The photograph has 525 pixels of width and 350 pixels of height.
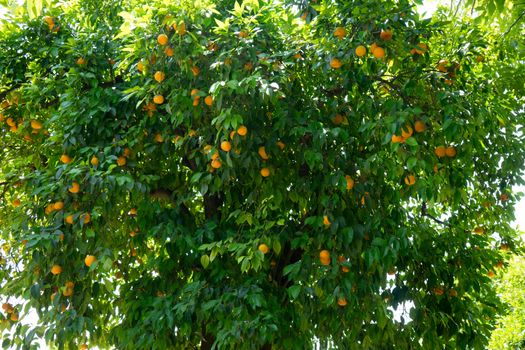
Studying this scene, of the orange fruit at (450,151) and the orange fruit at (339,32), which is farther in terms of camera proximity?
the orange fruit at (450,151)

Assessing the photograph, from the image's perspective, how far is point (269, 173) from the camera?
189 inches

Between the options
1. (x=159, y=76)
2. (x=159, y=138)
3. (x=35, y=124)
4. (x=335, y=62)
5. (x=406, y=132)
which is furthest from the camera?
(x=35, y=124)

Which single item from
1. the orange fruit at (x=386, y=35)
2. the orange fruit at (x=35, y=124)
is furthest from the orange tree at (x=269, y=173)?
the orange fruit at (x=35, y=124)

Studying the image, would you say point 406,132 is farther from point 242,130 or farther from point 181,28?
point 181,28

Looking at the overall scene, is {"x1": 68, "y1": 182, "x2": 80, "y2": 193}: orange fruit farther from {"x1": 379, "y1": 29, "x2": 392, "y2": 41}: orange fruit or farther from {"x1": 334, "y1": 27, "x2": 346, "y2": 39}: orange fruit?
{"x1": 379, "y1": 29, "x2": 392, "y2": 41}: orange fruit

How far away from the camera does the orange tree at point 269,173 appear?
4488 millimetres

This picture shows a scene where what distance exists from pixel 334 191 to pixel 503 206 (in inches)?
73.0

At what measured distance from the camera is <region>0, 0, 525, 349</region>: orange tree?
14.7ft

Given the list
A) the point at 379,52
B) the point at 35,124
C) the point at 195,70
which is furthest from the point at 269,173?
the point at 35,124

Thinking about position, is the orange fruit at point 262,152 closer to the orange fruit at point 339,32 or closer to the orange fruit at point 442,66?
the orange fruit at point 339,32

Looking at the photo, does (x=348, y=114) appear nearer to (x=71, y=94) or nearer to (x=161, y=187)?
(x=161, y=187)

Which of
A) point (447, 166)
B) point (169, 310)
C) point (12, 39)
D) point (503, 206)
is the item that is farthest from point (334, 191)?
point (12, 39)

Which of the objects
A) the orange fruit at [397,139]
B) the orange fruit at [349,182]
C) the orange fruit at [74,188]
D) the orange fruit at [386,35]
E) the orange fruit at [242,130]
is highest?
the orange fruit at [386,35]

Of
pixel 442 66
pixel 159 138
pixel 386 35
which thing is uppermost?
pixel 442 66
